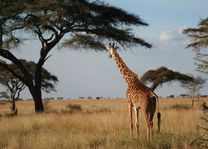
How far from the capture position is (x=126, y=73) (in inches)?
468

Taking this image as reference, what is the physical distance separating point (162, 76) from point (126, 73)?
2949 cm

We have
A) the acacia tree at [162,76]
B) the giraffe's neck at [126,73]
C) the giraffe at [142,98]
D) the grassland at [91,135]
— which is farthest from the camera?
the acacia tree at [162,76]

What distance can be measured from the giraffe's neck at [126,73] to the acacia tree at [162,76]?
27.7 m

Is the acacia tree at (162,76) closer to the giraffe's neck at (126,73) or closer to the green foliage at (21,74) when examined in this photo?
the green foliage at (21,74)

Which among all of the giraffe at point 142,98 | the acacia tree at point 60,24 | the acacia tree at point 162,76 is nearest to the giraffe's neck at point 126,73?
the giraffe at point 142,98

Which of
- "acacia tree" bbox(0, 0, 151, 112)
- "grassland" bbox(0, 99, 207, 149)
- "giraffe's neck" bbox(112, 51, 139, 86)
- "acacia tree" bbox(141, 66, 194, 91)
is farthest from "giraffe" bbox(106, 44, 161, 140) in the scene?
"acacia tree" bbox(141, 66, 194, 91)

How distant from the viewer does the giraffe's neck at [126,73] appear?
38.3ft

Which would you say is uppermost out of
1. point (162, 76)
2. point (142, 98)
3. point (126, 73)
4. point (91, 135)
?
point (162, 76)

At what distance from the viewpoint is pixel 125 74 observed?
1190 cm

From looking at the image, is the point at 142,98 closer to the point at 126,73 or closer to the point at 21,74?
the point at 126,73

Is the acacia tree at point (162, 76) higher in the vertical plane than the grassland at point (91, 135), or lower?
higher

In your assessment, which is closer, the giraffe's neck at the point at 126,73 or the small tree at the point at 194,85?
the giraffe's neck at the point at 126,73

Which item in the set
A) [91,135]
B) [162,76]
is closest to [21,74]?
[162,76]

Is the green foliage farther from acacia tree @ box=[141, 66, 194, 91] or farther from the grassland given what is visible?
the grassland
